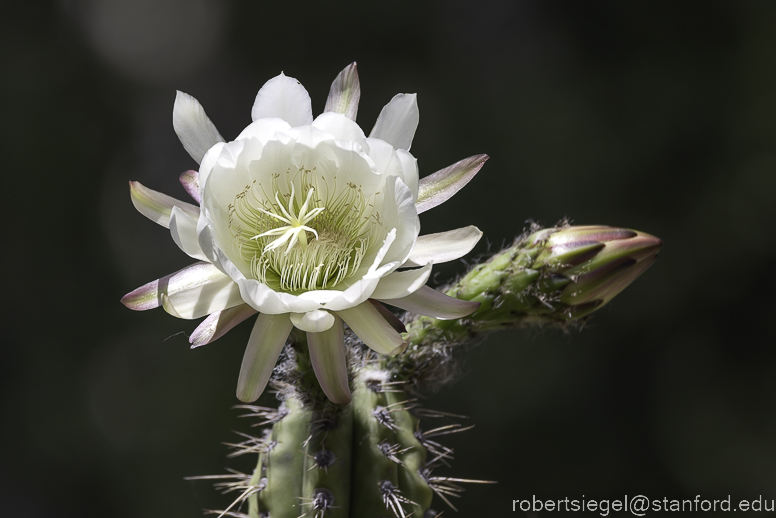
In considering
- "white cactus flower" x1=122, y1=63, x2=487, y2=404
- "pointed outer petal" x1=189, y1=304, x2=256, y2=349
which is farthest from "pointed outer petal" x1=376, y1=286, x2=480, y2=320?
"pointed outer petal" x1=189, y1=304, x2=256, y2=349

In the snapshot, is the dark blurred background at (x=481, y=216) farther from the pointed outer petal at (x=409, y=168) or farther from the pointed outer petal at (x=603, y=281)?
the pointed outer petal at (x=409, y=168)

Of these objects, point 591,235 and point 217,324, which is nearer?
point 217,324

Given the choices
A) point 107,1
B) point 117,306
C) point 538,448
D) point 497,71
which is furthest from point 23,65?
point 538,448

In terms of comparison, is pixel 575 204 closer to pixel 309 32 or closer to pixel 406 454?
pixel 309 32

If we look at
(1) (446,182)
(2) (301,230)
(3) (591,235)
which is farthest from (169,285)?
(3) (591,235)

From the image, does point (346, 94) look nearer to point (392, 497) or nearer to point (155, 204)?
point (155, 204)

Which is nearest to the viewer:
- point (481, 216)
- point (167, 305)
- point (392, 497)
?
point (167, 305)
